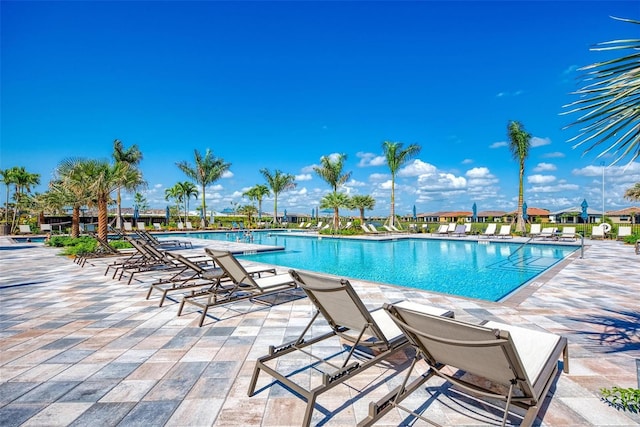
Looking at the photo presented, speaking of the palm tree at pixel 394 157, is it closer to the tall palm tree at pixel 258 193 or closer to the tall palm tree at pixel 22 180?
the tall palm tree at pixel 258 193

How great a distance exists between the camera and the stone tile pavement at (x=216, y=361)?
2.07m

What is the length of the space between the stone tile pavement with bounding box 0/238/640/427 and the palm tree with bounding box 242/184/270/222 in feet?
105

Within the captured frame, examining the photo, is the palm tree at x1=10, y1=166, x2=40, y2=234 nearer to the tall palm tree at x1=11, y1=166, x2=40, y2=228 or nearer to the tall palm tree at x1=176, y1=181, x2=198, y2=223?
the tall palm tree at x1=11, y1=166, x2=40, y2=228

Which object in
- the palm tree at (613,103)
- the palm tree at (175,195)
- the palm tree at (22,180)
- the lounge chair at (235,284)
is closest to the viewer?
the palm tree at (613,103)

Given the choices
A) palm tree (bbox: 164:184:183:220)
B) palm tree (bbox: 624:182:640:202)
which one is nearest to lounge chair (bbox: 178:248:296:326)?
palm tree (bbox: 164:184:183:220)

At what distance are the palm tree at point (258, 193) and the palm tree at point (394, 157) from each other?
53.6 ft

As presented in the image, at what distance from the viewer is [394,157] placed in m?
26.6

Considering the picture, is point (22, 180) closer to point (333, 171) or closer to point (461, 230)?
point (333, 171)

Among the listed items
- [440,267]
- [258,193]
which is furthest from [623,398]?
[258,193]

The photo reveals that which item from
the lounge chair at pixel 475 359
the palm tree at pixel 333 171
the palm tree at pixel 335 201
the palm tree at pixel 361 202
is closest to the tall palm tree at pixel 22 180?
the palm tree at pixel 333 171

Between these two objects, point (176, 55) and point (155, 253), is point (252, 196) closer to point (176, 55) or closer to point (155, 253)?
point (176, 55)

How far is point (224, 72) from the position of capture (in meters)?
21.5

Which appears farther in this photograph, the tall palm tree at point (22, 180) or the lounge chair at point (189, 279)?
the tall palm tree at point (22, 180)

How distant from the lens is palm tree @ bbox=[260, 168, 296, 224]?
116ft
